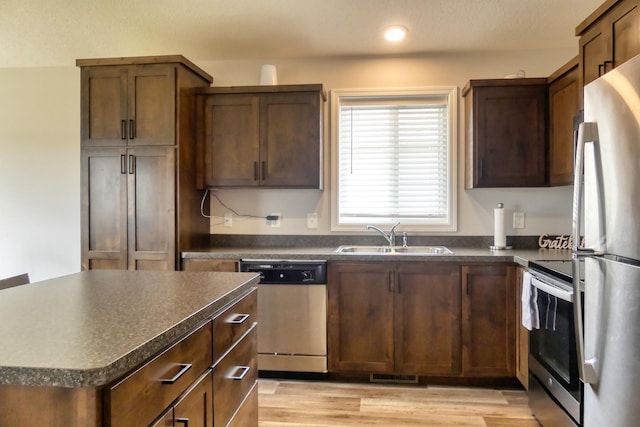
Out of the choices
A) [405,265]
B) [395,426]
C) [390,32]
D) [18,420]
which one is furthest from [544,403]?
[390,32]

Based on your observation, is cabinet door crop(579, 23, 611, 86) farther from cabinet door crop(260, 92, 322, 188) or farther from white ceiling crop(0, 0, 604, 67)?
cabinet door crop(260, 92, 322, 188)

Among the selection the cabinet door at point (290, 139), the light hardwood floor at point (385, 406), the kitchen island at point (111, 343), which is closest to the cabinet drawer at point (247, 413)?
the kitchen island at point (111, 343)

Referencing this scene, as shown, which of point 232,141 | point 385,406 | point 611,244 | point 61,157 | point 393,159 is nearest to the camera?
point 611,244

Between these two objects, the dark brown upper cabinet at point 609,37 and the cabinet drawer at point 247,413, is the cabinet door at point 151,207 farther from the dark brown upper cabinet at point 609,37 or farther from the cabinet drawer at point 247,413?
the dark brown upper cabinet at point 609,37

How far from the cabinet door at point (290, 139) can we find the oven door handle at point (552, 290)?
1563 mm

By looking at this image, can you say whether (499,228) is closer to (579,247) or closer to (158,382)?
(579,247)

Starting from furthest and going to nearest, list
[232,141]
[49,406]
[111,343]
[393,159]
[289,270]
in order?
[393,159]
[232,141]
[289,270]
[111,343]
[49,406]

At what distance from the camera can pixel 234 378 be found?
1442mm

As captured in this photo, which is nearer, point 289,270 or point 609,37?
point 609,37

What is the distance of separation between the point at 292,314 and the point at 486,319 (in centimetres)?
129

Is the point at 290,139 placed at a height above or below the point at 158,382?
above

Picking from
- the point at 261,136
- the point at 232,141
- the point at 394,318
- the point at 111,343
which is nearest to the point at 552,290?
the point at 394,318

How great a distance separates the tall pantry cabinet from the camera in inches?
109

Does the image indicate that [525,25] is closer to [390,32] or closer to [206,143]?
[390,32]
